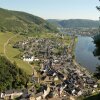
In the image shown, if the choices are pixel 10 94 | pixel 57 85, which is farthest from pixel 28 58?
pixel 10 94

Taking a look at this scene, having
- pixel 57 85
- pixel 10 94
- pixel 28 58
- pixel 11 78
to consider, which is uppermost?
pixel 11 78

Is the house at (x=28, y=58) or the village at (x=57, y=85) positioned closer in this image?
the village at (x=57, y=85)

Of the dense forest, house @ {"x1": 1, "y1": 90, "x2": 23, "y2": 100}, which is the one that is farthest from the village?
the dense forest

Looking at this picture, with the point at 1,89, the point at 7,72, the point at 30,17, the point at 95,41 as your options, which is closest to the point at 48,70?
the point at 7,72

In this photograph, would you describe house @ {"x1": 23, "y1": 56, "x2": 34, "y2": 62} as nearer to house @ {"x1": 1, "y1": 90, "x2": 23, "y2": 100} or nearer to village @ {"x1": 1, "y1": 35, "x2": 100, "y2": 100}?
village @ {"x1": 1, "y1": 35, "x2": 100, "y2": 100}

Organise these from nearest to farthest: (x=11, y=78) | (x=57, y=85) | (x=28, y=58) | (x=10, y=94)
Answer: (x=10, y=94), (x=11, y=78), (x=57, y=85), (x=28, y=58)

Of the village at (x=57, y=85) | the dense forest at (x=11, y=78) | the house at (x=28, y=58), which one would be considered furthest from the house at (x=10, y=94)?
the house at (x=28, y=58)

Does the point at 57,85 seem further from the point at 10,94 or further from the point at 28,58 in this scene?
the point at 28,58

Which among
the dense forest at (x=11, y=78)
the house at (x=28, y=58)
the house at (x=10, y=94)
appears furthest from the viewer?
the house at (x=28, y=58)

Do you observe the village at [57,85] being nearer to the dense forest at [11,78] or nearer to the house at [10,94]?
the house at [10,94]

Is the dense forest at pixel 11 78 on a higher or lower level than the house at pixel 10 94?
higher

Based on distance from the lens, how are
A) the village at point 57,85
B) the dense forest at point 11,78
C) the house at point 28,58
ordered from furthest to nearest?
the house at point 28,58, the dense forest at point 11,78, the village at point 57,85
